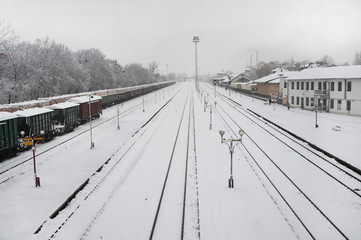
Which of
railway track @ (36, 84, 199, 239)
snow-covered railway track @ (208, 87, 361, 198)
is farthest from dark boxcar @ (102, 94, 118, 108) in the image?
railway track @ (36, 84, 199, 239)

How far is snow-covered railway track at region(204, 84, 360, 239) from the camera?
12.5 m

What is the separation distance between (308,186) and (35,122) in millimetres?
21227

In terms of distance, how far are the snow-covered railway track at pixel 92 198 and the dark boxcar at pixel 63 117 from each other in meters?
10.8

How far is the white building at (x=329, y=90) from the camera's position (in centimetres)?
4284

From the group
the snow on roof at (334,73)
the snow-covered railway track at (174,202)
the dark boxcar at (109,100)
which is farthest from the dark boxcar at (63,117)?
the snow on roof at (334,73)

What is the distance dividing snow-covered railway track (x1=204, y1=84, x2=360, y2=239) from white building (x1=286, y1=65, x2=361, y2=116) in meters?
16.8

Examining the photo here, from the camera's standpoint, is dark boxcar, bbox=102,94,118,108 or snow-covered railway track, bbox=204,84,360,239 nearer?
snow-covered railway track, bbox=204,84,360,239

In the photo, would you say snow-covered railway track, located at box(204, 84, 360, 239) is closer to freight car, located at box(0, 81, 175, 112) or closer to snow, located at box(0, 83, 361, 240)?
snow, located at box(0, 83, 361, 240)

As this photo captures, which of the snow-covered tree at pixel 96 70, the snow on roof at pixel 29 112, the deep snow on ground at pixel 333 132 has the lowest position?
the deep snow on ground at pixel 333 132

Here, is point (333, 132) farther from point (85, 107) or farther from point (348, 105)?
point (85, 107)

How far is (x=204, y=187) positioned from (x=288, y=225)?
5273mm

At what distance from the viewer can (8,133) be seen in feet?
73.2

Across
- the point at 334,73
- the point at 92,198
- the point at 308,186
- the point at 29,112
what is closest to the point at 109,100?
the point at 29,112

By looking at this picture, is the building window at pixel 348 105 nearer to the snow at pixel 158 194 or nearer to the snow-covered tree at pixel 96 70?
the snow at pixel 158 194
